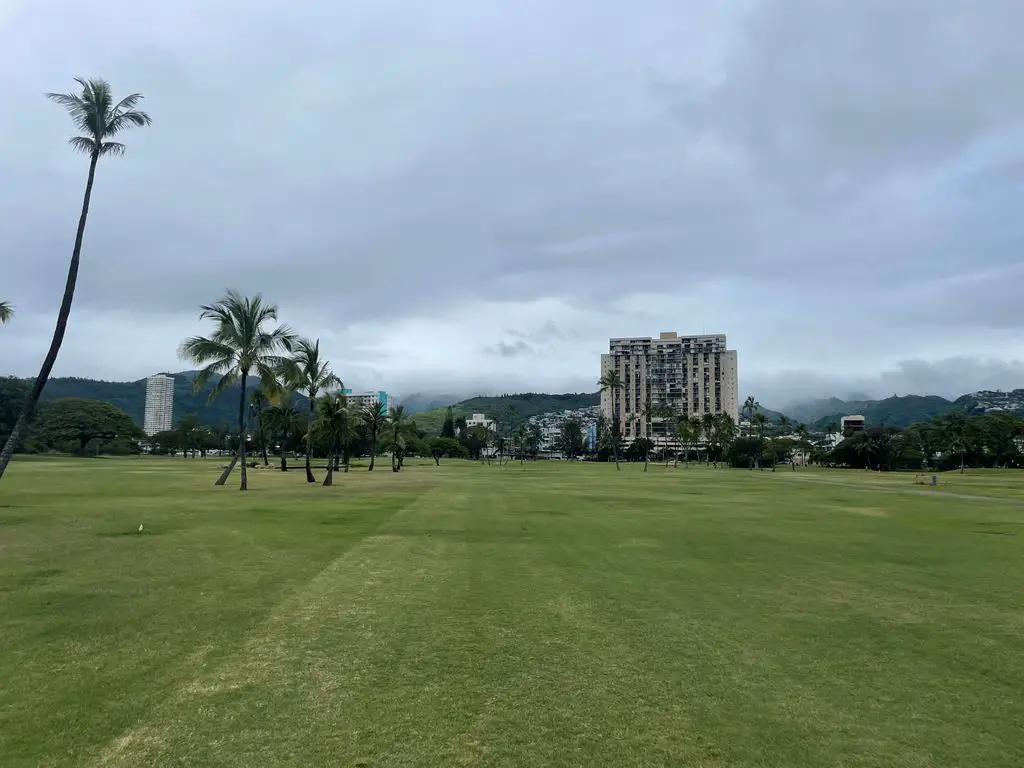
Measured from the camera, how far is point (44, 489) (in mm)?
33031

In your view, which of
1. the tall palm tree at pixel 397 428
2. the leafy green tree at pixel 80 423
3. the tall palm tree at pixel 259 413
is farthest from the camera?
the leafy green tree at pixel 80 423

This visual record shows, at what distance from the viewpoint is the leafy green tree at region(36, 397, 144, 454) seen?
4631 inches

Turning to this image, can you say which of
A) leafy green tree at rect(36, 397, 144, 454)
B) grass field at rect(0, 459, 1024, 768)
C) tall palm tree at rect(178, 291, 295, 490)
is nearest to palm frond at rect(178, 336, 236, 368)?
tall palm tree at rect(178, 291, 295, 490)

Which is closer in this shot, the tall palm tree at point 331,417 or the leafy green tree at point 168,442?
the tall palm tree at point 331,417

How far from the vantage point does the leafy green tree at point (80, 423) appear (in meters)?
118

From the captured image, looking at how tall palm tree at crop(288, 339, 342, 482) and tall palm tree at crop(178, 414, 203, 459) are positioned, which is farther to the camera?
tall palm tree at crop(178, 414, 203, 459)

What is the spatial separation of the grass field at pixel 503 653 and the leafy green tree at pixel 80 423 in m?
122

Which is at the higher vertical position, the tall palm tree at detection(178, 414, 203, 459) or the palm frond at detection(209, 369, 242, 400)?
the palm frond at detection(209, 369, 242, 400)

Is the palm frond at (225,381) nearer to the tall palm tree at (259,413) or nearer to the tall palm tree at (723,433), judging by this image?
the tall palm tree at (259,413)

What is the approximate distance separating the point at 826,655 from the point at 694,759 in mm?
3517

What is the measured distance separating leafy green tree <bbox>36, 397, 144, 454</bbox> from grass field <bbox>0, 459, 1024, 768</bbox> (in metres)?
122

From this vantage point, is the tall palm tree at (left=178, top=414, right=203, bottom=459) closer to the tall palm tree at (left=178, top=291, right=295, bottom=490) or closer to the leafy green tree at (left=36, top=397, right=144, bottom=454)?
the leafy green tree at (left=36, top=397, right=144, bottom=454)

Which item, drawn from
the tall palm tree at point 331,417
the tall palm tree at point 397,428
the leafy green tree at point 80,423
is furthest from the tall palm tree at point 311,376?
the leafy green tree at point 80,423

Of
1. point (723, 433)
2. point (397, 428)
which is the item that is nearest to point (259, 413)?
point (397, 428)
